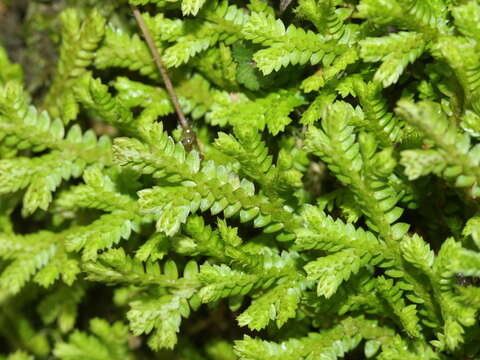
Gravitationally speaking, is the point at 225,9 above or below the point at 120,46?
above

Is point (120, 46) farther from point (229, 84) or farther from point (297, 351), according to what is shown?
point (297, 351)

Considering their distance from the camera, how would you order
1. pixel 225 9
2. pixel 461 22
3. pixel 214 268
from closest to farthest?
pixel 461 22
pixel 214 268
pixel 225 9

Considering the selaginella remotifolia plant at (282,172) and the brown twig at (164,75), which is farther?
the brown twig at (164,75)

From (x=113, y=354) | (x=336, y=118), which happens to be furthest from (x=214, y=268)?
(x=113, y=354)

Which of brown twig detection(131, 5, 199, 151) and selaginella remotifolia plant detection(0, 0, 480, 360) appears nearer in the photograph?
selaginella remotifolia plant detection(0, 0, 480, 360)

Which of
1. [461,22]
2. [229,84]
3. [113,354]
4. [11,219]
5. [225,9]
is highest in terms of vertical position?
[461,22]

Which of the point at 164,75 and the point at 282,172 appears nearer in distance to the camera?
the point at 282,172

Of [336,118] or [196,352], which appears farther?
[196,352]

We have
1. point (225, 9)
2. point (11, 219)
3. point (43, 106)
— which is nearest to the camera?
point (225, 9)
